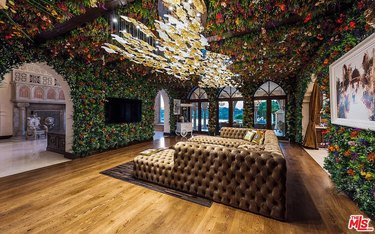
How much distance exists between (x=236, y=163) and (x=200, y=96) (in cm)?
796

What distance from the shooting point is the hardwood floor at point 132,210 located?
2.08 m

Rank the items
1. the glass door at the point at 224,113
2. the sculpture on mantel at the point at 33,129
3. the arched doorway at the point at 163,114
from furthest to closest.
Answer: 1. the arched doorway at the point at 163,114
2. the glass door at the point at 224,113
3. the sculpture on mantel at the point at 33,129

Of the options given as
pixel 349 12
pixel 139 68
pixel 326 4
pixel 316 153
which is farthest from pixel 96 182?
pixel 316 153

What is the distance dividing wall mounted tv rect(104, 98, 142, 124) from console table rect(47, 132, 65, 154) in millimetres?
1471

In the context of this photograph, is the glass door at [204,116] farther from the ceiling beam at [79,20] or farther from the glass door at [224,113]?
the ceiling beam at [79,20]

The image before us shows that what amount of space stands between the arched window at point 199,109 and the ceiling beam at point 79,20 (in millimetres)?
7658

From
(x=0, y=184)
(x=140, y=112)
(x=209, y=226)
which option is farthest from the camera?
(x=140, y=112)

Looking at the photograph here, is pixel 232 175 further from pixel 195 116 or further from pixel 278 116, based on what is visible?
pixel 195 116

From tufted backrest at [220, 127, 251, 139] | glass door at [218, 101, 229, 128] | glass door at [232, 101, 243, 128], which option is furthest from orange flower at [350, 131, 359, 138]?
glass door at [218, 101, 229, 128]

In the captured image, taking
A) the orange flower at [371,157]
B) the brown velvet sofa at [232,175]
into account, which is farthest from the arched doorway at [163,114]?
the orange flower at [371,157]

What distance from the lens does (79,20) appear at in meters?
2.76

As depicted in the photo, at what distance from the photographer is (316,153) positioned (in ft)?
18.2

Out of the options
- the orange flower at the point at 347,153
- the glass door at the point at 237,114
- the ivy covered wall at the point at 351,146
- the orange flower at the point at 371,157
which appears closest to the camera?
the orange flower at the point at 371,157

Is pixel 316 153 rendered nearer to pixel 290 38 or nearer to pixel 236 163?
pixel 290 38
